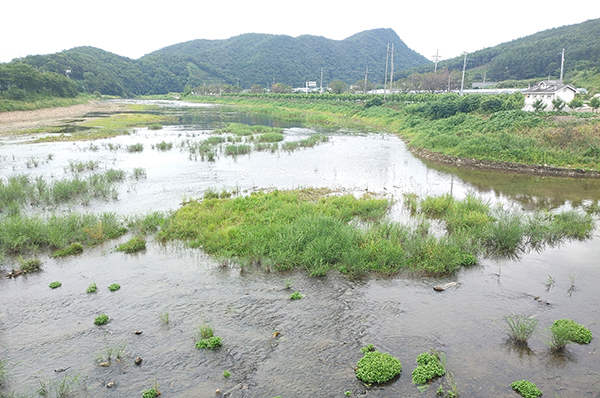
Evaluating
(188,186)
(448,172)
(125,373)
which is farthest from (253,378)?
(448,172)

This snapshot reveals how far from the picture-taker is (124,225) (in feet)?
47.8

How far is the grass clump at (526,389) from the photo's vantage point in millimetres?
6746

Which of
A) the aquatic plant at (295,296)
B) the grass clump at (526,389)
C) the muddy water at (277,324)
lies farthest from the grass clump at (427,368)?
the aquatic plant at (295,296)

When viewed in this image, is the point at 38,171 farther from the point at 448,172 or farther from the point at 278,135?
the point at 448,172

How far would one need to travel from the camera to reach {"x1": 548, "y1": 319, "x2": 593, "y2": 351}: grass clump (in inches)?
313

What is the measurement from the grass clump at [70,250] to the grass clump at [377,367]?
32.6 ft

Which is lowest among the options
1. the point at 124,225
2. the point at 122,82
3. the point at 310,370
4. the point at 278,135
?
the point at 310,370

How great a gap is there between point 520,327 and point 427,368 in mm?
2631

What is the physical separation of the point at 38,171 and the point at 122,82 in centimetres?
14653

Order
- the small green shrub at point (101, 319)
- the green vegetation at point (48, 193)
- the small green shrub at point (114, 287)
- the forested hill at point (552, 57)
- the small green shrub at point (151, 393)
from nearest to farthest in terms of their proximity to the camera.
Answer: the small green shrub at point (151, 393) < the small green shrub at point (101, 319) < the small green shrub at point (114, 287) < the green vegetation at point (48, 193) < the forested hill at point (552, 57)

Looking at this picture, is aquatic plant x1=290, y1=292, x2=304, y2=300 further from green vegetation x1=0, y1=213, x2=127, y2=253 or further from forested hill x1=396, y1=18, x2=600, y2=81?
forested hill x1=396, y1=18, x2=600, y2=81

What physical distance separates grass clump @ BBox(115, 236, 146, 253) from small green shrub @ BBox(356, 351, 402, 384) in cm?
844

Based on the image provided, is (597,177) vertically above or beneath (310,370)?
above

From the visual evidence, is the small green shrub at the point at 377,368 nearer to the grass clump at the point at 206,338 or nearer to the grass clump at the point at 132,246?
the grass clump at the point at 206,338
